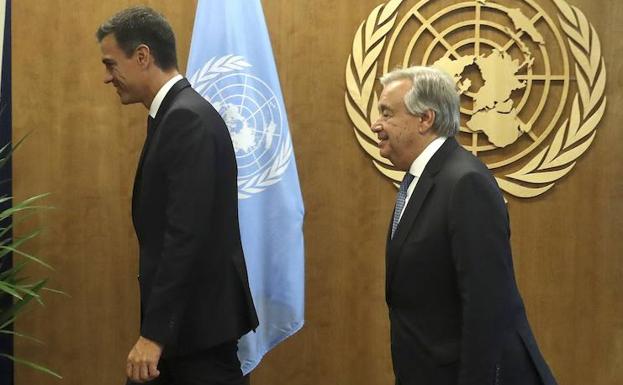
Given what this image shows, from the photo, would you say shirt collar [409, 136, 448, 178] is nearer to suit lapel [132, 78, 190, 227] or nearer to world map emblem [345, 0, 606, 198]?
suit lapel [132, 78, 190, 227]

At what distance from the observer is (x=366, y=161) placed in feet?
11.0

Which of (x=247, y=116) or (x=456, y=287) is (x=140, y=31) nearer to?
(x=247, y=116)

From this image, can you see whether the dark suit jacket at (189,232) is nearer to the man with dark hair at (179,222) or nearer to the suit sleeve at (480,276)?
the man with dark hair at (179,222)

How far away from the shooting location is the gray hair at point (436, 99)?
1.89 m

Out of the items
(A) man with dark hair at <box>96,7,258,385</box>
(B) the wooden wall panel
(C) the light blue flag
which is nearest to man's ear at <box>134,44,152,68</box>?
(A) man with dark hair at <box>96,7,258,385</box>

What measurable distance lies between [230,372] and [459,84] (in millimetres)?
1722

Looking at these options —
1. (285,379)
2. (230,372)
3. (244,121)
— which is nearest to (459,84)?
(244,121)

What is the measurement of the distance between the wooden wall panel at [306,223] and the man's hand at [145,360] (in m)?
1.54

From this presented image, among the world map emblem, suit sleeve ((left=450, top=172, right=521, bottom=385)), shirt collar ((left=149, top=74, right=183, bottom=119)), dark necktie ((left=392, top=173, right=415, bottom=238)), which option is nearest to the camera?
suit sleeve ((left=450, top=172, right=521, bottom=385))

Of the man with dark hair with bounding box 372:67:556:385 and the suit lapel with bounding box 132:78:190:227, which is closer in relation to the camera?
the man with dark hair with bounding box 372:67:556:385

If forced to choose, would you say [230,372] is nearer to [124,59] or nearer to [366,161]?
[124,59]

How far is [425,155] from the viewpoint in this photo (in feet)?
6.23

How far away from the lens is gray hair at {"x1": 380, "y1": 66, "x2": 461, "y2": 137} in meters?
1.89

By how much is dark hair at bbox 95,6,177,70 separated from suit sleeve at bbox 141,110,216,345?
280mm
